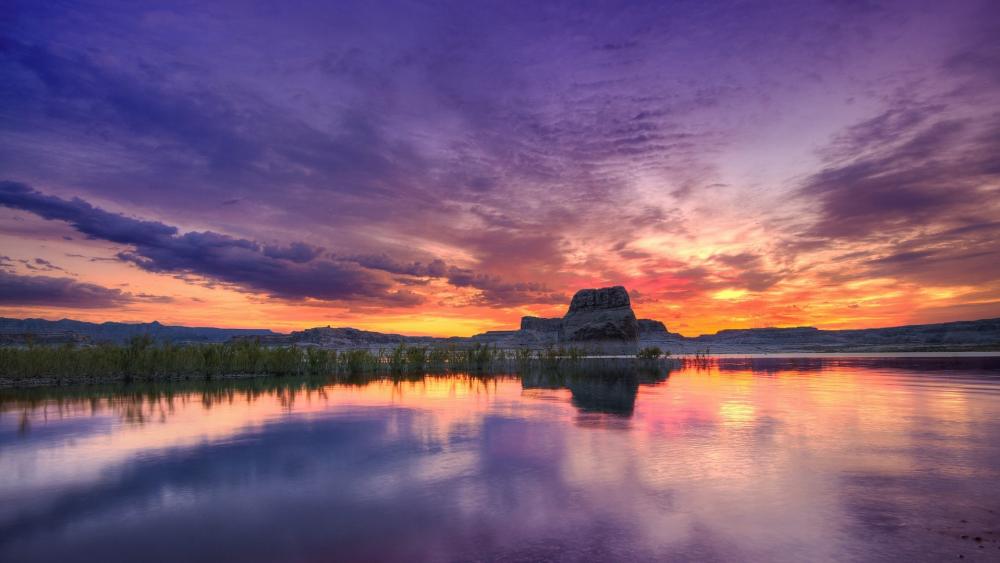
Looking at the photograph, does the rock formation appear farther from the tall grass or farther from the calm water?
the calm water

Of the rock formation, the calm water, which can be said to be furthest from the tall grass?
the rock formation

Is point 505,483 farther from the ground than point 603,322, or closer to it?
closer to it

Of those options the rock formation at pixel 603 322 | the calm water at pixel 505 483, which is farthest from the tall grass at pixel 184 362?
the rock formation at pixel 603 322

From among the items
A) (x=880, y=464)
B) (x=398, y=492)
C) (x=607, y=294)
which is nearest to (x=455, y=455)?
(x=398, y=492)

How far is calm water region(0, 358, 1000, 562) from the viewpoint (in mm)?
6055

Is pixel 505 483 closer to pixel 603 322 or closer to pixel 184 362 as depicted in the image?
pixel 184 362

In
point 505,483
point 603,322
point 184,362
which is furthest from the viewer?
point 603,322

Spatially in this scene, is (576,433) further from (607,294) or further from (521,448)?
(607,294)

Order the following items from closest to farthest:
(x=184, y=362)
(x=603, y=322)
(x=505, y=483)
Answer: (x=505, y=483)
(x=184, y=362)
(x=603, y=322)

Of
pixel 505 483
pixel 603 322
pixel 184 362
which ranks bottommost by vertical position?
pixel 505 483

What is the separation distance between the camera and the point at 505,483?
27.8 ft

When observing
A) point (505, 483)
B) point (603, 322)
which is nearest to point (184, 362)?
point (505, 483)

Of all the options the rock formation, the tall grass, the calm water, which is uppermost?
the rock formation

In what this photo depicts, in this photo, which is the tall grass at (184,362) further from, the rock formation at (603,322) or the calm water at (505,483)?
the rock formation at (603,322)
